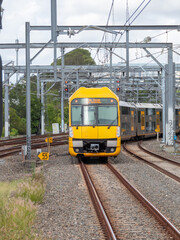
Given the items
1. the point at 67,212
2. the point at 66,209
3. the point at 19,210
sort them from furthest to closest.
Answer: the point at 66,209
the point at 67,212
the point at 19,210

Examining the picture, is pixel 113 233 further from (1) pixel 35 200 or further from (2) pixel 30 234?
(1) pixel 35 200

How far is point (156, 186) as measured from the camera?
37.8ft

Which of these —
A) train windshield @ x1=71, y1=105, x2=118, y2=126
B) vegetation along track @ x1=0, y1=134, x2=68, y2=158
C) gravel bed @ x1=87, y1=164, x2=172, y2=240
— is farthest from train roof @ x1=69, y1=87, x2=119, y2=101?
vegetation along track @ x1=0, y1=134, x2=68, y2=158

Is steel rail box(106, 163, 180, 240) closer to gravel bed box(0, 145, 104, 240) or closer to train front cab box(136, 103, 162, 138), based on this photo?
gravel bed box(0, 145, 104, 240)

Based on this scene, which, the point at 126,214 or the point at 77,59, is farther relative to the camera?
the point at 77,59

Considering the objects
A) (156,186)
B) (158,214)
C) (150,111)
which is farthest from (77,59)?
(158,214)

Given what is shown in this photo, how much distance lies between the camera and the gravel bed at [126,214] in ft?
21.6

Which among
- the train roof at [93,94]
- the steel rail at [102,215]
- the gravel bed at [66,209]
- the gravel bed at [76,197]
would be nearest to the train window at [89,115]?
the train roof at [93,94]

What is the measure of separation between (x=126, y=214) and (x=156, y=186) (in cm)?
377

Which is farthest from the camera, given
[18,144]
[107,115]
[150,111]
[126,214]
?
[150,111]

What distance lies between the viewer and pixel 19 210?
784 cm

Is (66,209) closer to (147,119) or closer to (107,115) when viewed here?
(107,115)

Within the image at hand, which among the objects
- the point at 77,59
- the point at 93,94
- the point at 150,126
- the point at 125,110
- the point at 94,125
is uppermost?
the point at 77,59

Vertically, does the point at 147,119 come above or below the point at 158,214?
above
